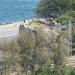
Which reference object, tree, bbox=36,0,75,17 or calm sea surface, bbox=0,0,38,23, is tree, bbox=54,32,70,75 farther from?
calm sea surface, bbox=0,0,38,23

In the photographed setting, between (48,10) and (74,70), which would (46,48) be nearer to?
(74,70)

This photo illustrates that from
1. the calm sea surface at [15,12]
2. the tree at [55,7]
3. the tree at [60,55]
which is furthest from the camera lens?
the calm sea surface at [15,12]

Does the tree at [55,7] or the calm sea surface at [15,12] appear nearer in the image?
the tree at [55,7]

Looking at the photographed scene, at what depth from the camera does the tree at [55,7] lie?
133 feet

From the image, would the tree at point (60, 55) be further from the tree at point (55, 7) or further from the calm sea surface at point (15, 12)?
the calm sea surface at point (15, 12)

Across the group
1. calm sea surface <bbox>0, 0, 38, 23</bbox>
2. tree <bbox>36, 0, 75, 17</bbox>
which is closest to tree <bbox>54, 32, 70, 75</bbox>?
tree <bbox>36, 0, 75, 17</bbox>

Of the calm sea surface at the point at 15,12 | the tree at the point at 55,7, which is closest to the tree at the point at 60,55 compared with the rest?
the tree at the point at 55,7

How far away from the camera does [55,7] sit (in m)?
41.8

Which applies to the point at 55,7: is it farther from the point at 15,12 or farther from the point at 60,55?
the point at 15,12

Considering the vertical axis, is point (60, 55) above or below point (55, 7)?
below

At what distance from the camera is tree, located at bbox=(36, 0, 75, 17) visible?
40.4 m

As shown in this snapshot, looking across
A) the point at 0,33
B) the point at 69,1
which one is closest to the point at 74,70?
the point at 0,33

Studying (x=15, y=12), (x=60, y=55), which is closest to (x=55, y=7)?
(x=60, y=55)

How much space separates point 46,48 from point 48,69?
3.25ft
